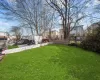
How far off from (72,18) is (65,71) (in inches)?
894

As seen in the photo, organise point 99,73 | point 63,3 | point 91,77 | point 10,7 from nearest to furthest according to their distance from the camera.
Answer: point 91,77, point 99,73, point 10,7, point 63,3

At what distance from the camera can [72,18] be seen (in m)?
32.8

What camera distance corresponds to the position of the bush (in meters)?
22.3

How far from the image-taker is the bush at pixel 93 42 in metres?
22.3

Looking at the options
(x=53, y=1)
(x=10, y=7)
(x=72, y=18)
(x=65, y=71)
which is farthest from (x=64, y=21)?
(x=65, y=71)

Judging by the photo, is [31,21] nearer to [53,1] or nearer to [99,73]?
[53,1]

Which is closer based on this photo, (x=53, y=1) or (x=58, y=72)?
(x=58, y=72)

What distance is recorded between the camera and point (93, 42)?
23.3 m

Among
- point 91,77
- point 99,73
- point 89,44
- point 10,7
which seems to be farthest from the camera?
point 10,7

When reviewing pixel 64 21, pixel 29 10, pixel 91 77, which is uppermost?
pixel 29 10

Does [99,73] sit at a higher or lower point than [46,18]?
lower

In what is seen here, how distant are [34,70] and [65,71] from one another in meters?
1.85

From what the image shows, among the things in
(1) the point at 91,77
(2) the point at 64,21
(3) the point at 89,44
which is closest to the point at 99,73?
(1) the point at 91,77

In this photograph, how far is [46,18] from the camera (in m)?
37.4
